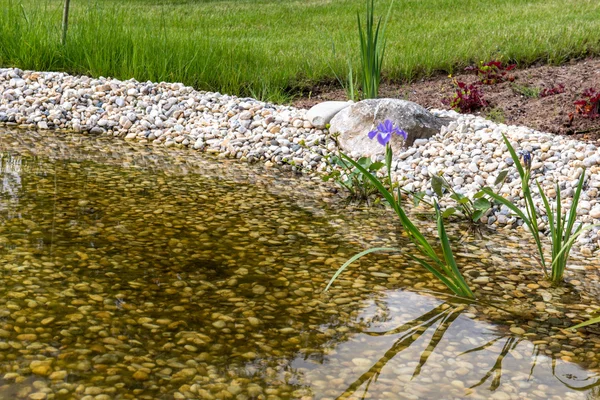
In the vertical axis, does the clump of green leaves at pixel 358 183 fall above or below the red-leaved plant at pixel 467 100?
below

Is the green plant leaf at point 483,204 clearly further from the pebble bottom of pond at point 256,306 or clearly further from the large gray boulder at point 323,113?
the large gray boulder at point 323,113

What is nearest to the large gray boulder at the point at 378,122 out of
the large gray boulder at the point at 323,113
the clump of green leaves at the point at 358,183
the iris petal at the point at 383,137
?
the large gray boulder at the point at 323,113

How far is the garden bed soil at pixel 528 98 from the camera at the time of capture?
18.5ft

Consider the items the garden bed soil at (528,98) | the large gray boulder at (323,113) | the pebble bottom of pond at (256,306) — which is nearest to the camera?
the pebble bottom of pond at (256,306)

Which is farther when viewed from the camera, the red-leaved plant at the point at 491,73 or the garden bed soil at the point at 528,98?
the red-leaved plant at the point at 491,73

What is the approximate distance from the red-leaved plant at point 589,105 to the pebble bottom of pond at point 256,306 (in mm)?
2056

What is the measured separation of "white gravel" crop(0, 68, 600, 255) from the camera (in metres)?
4.59

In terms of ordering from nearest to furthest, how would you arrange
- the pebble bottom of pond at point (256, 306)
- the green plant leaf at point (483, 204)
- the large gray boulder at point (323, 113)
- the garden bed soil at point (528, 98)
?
the pebble bottom of pond at point (256, 306), the green plant leaf at point (483, 204), the garden bed soil at point (528, 98), the large gray boulder at point (323, 113)

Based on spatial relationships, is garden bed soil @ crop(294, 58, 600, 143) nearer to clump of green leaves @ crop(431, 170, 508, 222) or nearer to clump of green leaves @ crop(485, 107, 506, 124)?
clump of green leaves @ crop(485, 107, 506, 124)

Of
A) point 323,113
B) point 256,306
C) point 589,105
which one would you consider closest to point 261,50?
point 323,113

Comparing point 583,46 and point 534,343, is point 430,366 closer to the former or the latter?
point 534,343

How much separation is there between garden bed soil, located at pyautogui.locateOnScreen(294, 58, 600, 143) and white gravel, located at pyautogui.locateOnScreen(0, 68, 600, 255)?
47 centimetres

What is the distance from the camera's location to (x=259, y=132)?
5.89m

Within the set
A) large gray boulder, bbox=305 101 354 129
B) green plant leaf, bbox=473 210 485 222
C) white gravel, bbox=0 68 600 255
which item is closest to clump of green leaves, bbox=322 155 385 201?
white gravel, bbox=0 68 600 255
